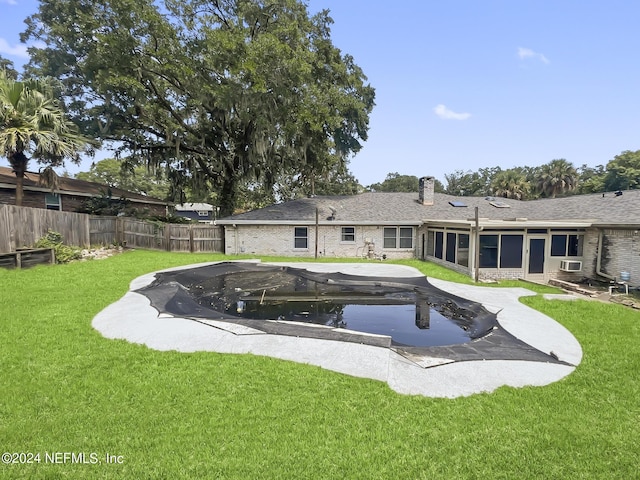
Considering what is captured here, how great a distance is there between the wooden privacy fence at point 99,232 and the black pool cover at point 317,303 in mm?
4941

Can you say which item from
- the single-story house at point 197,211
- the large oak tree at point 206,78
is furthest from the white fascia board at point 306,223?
the single-story house at point 197,211

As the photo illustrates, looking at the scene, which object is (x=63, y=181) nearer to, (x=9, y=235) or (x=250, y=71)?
(x=9, y=235)

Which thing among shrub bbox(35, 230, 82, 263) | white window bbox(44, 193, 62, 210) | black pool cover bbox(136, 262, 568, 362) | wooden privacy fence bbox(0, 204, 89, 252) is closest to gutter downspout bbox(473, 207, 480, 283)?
black pool cover bbox(136, 262, 568, 362)

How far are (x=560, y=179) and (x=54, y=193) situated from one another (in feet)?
129

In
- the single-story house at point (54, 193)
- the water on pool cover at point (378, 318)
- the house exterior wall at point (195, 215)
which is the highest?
the single-story house at point (54, 193)

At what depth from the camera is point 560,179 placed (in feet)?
97.2

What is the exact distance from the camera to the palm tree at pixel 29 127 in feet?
36.0

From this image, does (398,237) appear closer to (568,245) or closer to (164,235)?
(568,245)

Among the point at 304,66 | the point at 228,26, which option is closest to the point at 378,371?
the point at 304,66

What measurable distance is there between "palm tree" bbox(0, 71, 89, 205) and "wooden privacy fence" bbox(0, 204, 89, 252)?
1220 mm

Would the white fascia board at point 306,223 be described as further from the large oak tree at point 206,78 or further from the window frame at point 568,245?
the window frame at point 568,245

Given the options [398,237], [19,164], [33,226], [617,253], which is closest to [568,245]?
[617,253]

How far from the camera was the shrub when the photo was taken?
12.0 m

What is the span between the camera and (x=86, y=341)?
17.2 ft
